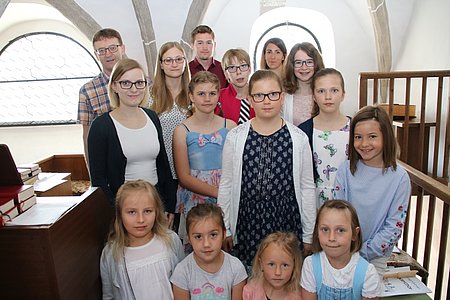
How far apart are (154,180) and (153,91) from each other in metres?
0.68

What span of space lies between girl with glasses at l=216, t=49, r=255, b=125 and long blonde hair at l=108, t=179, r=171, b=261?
2.96 feet

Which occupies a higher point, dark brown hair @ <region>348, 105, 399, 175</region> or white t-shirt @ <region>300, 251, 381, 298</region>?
dark brown hair @ <region>348, 105, 399, 175</region>

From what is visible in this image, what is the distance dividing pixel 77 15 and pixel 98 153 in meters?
4.56

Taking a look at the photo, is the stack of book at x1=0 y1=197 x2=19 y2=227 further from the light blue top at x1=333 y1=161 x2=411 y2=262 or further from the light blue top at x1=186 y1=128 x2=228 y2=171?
the light blue top at x1=333 y1=161 x2=411 y2=262

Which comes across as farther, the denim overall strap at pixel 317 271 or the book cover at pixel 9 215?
the denim overall strap at pixel 317 271

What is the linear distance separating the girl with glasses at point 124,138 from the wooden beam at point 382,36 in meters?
5.22

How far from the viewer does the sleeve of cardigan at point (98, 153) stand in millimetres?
2066

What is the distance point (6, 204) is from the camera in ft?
4.10

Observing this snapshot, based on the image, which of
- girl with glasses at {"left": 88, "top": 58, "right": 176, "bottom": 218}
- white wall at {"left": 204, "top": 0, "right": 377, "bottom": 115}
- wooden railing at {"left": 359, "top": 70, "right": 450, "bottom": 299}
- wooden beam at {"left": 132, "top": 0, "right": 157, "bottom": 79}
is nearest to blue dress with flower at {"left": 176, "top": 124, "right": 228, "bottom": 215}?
girl with glasses at {"left": 88, "top": 58, "right": 176, "bottom": 218}

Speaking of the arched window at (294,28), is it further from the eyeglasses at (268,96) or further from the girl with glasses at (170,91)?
the eyeglasses at (268,96)


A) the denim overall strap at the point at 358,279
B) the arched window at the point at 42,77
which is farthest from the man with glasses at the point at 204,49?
the arched window at the point at 42,77

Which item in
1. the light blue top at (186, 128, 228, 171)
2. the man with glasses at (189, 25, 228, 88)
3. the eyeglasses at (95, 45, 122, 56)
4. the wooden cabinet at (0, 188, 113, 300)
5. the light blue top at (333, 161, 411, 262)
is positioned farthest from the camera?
the man with glasses at (189, 25, 228, 88)

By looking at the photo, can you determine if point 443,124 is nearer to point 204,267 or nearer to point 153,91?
point 153,91

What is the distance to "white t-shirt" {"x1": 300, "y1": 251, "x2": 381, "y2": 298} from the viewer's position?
1739mm
